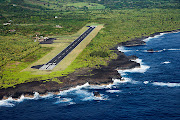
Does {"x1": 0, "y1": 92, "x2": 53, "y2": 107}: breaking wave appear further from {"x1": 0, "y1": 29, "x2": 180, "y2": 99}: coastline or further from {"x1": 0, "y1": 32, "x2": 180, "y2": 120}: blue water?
{"x1": 0, "y1": 29, "x2": 180, "y2": 99}: coastline

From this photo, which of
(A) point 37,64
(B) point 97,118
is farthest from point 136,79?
(A) point 37,64

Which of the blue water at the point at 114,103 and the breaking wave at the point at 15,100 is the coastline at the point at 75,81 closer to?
the breaking wave at the point at 15,100

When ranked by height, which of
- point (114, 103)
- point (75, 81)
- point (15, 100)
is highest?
point (75, 81)

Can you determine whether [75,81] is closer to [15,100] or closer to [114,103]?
[114,103]

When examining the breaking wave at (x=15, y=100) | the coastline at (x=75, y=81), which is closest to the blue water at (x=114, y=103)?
the breaking wave at (x=15, y=100)

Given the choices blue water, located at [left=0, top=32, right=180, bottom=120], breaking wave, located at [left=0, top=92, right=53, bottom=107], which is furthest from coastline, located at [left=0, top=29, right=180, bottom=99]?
blue water, located at [left=0, top=32, right=180, bottom=120]

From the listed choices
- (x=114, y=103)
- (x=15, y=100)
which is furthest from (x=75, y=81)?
(x=15, y=100)

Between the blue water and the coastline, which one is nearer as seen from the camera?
the blue water

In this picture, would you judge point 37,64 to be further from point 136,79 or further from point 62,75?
point 136,79
